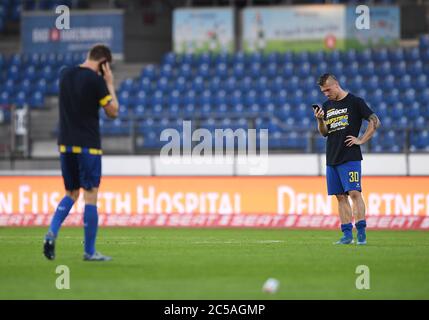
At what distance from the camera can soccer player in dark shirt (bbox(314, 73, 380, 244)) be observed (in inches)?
518

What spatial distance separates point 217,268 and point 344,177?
3.58 metres

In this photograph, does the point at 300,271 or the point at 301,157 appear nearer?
the point at 300,271

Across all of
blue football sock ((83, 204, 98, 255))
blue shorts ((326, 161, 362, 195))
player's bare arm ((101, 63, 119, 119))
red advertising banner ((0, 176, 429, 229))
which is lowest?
red advertising banner ((0, 176, 429, 229))

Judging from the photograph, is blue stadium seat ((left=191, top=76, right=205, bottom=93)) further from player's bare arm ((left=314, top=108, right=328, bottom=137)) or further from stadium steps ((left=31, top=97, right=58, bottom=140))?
player's bare arm ((left=314, top=108, right=328, bottom=137))

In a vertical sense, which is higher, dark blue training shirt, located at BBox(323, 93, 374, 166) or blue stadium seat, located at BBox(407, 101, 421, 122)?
blue stadium seat, located at BBox(407, 101, 421, 122)

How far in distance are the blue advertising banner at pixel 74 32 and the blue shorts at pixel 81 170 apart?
23280 mm

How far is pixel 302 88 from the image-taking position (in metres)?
29.3

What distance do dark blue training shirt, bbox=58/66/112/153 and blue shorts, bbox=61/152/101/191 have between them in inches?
5.0

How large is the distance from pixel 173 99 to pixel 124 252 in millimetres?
17420

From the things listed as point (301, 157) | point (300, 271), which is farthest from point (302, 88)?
point (300, 271)

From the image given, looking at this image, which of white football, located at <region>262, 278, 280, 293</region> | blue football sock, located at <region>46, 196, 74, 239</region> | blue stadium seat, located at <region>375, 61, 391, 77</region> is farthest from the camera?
blue stadium seat, located at <region>375, 61, 391, 77</region>
